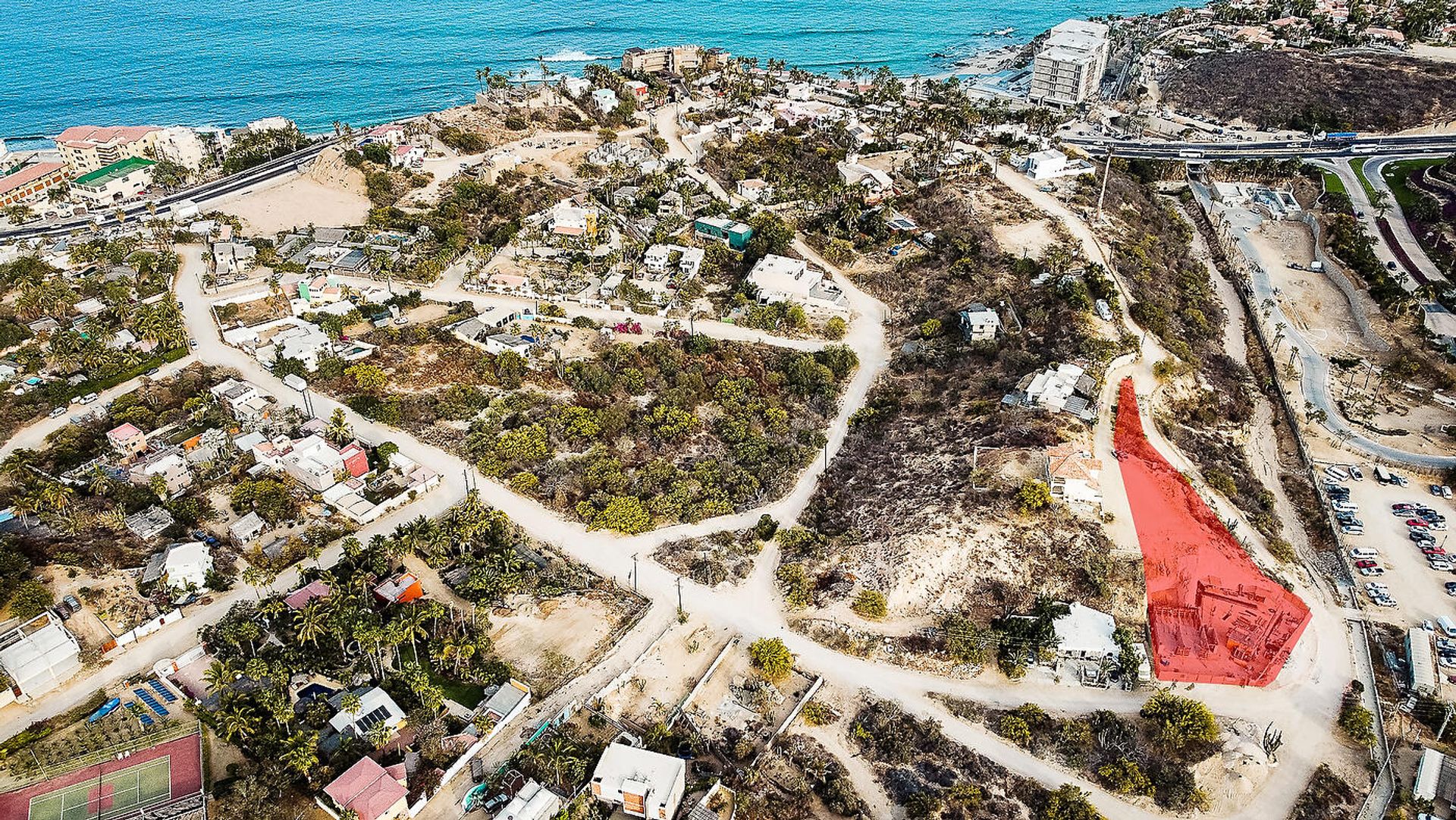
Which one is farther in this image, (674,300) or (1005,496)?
(674,300)

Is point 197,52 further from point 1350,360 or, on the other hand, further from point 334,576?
point 1350,360

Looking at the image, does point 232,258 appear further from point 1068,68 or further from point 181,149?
point 1068,68

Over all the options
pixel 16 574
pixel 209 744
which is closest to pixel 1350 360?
pixel 209 744

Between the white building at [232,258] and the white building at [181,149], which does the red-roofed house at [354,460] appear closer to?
the white building at [232,258]

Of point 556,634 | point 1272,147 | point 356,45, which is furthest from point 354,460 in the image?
point 356,45

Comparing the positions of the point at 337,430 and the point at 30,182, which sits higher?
the point at 30,182

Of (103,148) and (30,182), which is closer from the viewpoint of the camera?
(30,182)
